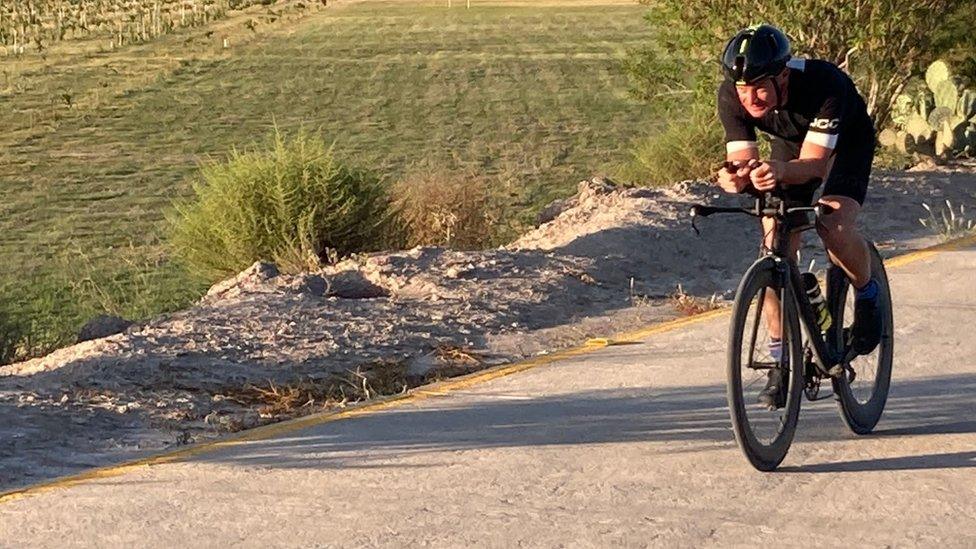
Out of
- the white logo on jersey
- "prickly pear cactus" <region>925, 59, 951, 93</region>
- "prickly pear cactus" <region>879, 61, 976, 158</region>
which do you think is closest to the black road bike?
the white logo on jersey

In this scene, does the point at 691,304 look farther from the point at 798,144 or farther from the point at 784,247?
the point at 784,247

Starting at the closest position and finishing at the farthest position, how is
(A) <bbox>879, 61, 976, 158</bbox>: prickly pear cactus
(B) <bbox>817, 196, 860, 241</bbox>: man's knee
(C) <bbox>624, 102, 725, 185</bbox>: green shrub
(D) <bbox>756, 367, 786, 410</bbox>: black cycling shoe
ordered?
(D) <bbox>756, 367, 786, 410</bbox>: black cycling shoe
(B) <bbox>817, 196, 860, 241</bbox>: man's knee
(A) <bbox>879, 61, 976, 158</bbox>: prickly pear cactus
(C) <bbox>624, 102, 725, 185</bbox>: green shrub

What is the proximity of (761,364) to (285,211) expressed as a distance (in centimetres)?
931

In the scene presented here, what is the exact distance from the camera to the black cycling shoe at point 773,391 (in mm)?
7898

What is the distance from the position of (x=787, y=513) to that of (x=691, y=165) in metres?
14.5

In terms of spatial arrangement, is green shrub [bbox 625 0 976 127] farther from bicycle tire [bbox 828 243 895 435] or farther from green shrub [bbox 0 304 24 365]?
bicycle tire [bbox 828 243 895 435]

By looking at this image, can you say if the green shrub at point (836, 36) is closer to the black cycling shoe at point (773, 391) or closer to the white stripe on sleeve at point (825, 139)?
the white stripe on sleeve at point (825, 139)

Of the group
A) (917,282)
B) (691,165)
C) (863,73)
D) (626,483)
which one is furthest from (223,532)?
(863,73)

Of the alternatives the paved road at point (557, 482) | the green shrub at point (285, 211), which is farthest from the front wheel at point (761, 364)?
the green shrub at point (285, 211)

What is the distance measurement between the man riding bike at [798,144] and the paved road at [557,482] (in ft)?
1.64

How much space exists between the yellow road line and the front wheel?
7.28 ft

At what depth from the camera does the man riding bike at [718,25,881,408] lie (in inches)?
307

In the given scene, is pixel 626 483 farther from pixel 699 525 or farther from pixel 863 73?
pixel 863 73

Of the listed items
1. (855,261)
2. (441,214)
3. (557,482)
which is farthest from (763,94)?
(441,214)
